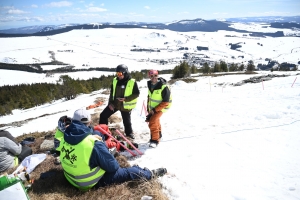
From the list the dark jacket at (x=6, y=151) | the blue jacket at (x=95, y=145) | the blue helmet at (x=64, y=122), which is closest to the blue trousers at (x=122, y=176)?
the blue jacket at (x=95, y=145)

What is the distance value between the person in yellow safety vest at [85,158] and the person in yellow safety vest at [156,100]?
112 inches

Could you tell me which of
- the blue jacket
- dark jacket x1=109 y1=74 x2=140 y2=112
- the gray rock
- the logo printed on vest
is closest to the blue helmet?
dark jacket x1=109 y1=74 x2=140 y2=112

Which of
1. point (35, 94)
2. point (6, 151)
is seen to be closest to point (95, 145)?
point (6, 151)

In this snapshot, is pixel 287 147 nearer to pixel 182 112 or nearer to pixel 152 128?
pixel 152 128

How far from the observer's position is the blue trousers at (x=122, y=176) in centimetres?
514

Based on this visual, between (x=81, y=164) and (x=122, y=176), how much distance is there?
3.94 ft

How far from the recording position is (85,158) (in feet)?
14.7

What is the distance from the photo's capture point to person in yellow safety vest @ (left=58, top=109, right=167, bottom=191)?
4.49 m

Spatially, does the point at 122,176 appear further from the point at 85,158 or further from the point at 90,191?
the point at 85,158

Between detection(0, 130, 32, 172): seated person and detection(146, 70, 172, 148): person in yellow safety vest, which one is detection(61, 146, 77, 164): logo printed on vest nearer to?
detection(0, 130, 32, 172): seated person

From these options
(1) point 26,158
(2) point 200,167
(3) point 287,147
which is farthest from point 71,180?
(3) point 287,147

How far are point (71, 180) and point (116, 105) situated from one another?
382 centimetres

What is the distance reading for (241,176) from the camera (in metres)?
5.69

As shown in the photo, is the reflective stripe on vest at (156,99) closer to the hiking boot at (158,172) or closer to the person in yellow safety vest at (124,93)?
the person in yellow safety vest at (124,93)
